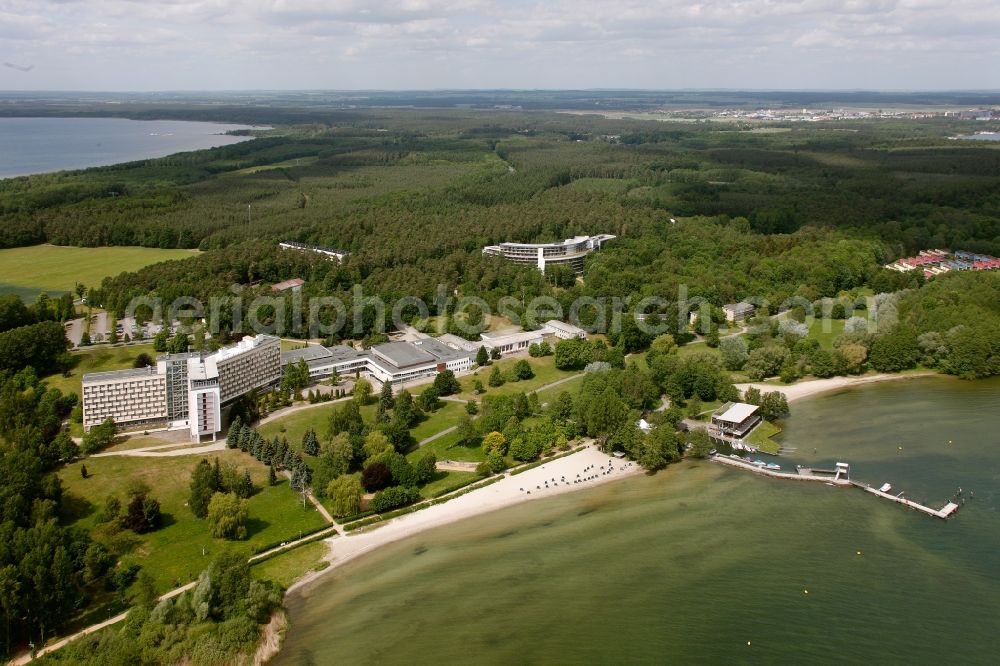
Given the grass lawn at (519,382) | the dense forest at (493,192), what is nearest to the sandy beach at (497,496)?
the grass lawn at (519,382)

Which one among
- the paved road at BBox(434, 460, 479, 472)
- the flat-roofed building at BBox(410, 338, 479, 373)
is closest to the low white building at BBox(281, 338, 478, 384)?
the flat-roofed building at BBox(410, 338, 479, 373)

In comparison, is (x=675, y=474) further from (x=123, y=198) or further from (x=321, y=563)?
(x=123, y=198)

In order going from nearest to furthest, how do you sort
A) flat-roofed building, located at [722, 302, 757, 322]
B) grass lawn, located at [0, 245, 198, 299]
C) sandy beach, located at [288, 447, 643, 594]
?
sandy beach, located at [288, 447, 643, 594], flat-roofed building, located at [722, 302, 757, 322], grass lawn, located at [0, 245, 198, 299]

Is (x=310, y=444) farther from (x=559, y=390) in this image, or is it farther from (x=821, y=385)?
(x=821, y=385)

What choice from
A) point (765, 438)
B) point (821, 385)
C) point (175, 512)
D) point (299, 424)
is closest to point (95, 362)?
point (299, 424)

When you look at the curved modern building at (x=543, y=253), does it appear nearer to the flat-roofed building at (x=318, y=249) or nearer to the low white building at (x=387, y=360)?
the flat-roofed building at (x=318, y=249)

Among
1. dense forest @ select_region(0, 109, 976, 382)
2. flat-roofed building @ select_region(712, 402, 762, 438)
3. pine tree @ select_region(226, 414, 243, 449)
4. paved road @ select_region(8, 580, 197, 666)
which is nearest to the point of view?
paved road @ select_region(8, 580, 197, 666)

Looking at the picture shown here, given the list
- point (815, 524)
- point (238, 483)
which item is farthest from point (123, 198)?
point (815, 524)

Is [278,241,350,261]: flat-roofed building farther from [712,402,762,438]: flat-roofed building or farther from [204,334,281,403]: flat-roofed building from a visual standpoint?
[712,402,762,438]: flat-roofed building
